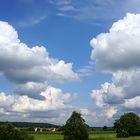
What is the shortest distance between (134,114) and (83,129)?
66.5 meters

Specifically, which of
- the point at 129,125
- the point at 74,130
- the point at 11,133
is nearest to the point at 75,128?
the point at 74,130

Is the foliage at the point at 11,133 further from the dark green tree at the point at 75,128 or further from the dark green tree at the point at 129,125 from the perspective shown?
the dark green tree at the point at 129,125

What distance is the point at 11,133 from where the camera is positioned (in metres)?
122

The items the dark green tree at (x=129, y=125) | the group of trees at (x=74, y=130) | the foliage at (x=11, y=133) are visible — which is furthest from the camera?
the dark green tree at (x=129, y=125)

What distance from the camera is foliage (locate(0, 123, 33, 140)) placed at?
4793 inches

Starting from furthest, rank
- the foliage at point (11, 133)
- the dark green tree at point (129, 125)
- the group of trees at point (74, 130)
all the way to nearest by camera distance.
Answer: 1. the dark green tree at point (129, 125)
2. the group of trees at point (74, 130)
3. the foliage at point (11, 133)

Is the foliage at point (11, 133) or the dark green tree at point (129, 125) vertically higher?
the dark green tree at point (129, 125)

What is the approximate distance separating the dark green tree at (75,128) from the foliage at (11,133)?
1977cm

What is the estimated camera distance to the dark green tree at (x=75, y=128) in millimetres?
137500

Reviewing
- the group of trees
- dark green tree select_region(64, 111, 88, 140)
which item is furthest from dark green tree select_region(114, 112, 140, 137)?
dark green tree select_region(64, 111, 88, 140)

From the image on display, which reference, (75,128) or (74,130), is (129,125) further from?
(75,128)

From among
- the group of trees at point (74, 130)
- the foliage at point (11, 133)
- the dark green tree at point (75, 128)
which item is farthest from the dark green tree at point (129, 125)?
the foliage at point (11, 133)

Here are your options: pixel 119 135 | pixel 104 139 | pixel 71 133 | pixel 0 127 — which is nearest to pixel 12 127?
pixel 0 127

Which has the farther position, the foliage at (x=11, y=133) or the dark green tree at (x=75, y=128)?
the dark green tree at (x=75, y=128)
